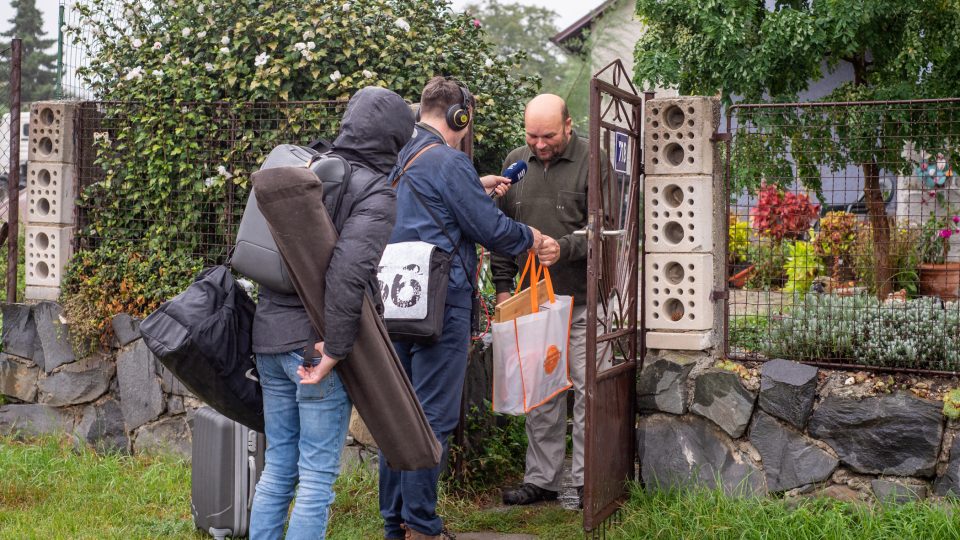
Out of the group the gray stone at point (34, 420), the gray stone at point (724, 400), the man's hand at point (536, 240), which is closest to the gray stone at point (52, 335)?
the gray stone at point (34, 420)

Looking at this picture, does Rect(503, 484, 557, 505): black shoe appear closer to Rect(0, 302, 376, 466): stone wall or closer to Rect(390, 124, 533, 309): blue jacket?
Rect(390, 124, 533, 309): blue jacket

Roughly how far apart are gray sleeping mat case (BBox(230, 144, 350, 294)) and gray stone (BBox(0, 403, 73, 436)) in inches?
141

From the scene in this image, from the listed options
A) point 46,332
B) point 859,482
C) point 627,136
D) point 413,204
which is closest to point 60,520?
point 46,332

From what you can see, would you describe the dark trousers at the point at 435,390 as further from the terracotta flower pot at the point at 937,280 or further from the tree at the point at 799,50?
the terracotta flower pot at the point at 937,280

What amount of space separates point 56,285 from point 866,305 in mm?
4955

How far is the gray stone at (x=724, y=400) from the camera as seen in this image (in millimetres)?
4711

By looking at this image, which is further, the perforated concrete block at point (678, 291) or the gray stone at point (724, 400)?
the perforated concrete block at point (678, 291)

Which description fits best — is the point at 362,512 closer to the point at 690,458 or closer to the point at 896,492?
the point at 690,458

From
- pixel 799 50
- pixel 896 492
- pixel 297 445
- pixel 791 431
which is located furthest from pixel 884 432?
pixel 799 50

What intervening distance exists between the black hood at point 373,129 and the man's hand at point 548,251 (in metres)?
1.15

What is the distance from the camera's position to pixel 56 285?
6402 mm

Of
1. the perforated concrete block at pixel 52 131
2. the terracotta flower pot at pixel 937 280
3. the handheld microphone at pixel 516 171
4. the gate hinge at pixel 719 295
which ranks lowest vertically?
the gate hinge at pixel 719 295

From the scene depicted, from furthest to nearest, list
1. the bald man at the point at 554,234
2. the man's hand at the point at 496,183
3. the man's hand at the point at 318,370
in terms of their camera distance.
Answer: the bald man at the point at 554,234 → the man's hand at the point at 496,183 → the man's hand at the point at 318,370

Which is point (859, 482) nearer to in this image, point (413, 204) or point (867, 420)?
point (867, 420)
